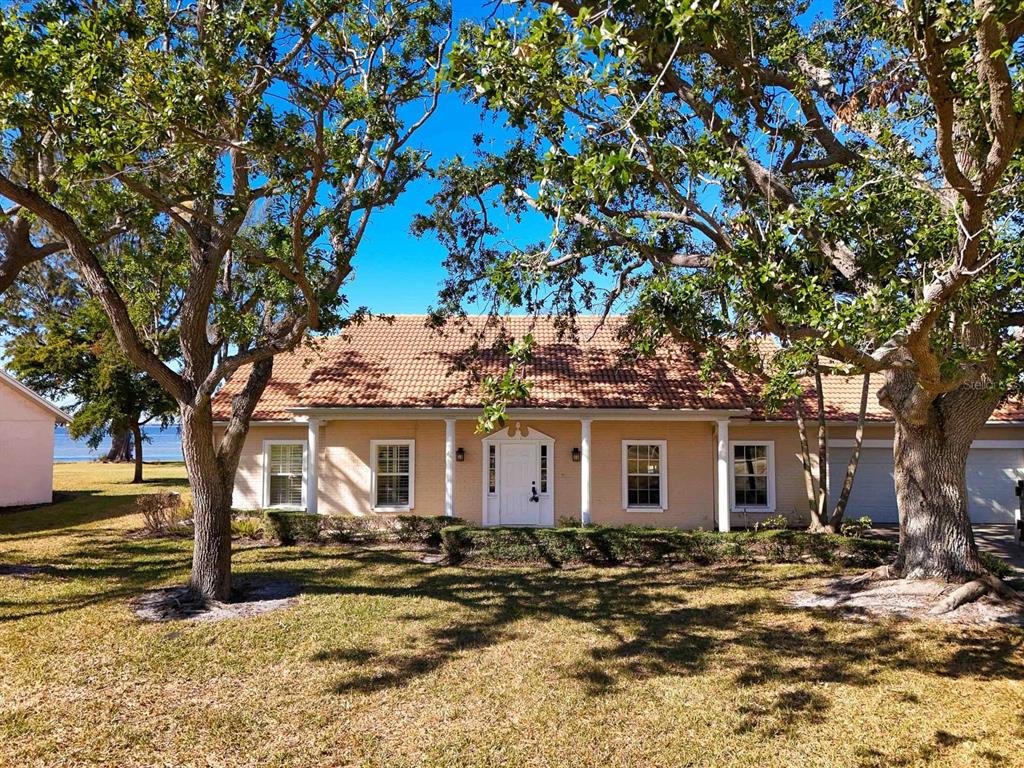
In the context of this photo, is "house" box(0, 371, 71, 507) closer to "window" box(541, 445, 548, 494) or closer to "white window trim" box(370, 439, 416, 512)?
"white window trim" box(370, 439, 416, 512)

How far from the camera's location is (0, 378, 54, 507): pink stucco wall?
766 inches

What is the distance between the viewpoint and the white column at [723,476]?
14.0 meters

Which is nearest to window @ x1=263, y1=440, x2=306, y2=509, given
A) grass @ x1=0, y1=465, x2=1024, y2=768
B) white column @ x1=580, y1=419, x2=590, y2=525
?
grass @ x1=0, y1=465, x2=1024, y2=768

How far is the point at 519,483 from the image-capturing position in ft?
50.8

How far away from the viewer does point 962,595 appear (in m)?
8.54

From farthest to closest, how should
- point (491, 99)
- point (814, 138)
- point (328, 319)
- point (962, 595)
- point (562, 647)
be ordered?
1. point (328, 319)
2. point (814, 138)
3. point (962, 595)
4. point (562, 647)
5. point (491, 99)

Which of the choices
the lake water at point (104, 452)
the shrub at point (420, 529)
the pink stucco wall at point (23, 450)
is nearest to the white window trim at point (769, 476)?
the shrub at point (420, 529)

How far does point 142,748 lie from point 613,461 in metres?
11.8

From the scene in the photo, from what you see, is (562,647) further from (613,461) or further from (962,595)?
(613,461)

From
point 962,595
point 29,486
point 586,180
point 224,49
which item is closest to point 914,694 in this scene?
point 962,595

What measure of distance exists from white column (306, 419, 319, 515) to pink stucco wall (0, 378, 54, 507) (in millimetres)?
11247

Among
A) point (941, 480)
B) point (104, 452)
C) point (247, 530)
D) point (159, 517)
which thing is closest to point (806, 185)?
point (941, 480)

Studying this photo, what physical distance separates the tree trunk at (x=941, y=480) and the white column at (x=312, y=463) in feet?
38.7

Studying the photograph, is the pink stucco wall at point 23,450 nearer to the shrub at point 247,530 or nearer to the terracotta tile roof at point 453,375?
the terracotta tile roof at point 453,375
